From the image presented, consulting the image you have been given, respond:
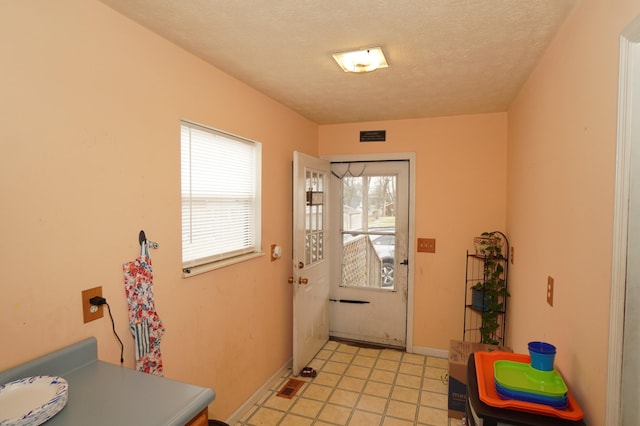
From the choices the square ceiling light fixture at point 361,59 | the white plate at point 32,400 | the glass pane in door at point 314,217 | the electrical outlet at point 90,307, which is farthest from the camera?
the glass pane in door at point 314,217

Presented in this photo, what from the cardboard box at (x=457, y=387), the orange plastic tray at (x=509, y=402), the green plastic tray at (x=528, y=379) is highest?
the green plastic tray at (x=528, y=379)

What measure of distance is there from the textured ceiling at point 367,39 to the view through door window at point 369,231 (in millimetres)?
1197

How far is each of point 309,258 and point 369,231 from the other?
2.69 ft

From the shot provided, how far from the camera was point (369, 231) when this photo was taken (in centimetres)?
381

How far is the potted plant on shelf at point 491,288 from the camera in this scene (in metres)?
3.09

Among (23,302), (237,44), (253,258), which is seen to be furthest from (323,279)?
(23,302)

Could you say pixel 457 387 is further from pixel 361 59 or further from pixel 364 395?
pixel 361 59

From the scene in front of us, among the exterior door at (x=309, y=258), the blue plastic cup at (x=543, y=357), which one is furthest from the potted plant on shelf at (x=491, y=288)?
the blue plastic cup at (x=543, y=357)

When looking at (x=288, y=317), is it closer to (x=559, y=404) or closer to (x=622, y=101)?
(x=559, y=404)

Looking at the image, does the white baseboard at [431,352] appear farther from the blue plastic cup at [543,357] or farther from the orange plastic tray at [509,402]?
the blue plastic cup at [543,357]

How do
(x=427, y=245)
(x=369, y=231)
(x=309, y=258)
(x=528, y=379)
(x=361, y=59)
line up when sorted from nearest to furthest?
(x=528, y=379) < (x=361, y=59) < (x=309, y=258) < (x=427, y=245) < (x=369, y=231)

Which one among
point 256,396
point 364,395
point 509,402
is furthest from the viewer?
point 364,395

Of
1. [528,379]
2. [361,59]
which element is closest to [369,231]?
[361,59]

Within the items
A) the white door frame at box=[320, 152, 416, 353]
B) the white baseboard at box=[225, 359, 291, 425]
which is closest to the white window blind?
the white baseboard at box=[225, 359, 291, 425]
